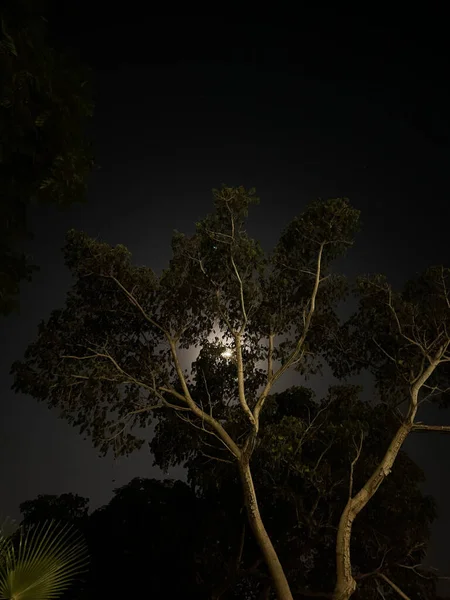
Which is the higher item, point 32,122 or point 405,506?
point 405,506

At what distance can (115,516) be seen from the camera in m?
12.9

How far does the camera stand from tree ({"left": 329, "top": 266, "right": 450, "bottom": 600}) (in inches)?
344

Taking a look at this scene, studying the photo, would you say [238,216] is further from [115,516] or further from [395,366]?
[115,516]

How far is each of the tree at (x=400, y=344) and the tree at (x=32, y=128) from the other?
6795 millimetres

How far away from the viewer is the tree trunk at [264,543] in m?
7.70

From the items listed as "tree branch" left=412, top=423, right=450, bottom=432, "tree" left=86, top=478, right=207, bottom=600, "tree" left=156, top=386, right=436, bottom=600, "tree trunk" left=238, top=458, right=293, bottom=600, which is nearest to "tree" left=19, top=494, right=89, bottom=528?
"tree" left=86, top=478, right=207, bottom=600

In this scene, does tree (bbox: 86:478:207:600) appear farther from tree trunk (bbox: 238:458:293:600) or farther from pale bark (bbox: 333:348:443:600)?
pale bark (bbox: 333:348:443:600)

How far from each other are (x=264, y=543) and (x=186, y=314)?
185 inches

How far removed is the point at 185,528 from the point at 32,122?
11038 millimetres

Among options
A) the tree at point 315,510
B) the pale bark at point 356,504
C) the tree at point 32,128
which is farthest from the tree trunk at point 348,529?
the tree at point 32,128

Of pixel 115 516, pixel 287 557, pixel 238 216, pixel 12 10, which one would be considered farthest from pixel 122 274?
pixel 287 557

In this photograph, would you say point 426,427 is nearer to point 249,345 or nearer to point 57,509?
point 249,345

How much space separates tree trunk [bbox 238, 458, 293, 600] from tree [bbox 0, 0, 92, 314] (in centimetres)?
532

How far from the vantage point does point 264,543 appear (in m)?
7.97
